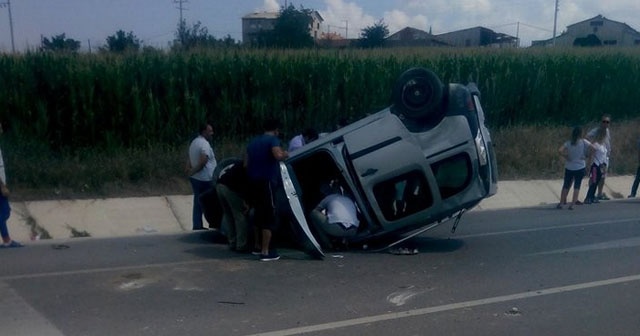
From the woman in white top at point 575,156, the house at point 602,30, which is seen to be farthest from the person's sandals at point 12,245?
the house at point 602,30

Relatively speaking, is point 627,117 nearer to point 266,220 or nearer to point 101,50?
point 101,50

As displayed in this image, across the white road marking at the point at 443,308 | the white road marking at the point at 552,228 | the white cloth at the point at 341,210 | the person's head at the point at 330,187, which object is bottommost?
the white road marking at the point at 552,228

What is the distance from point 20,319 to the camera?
7.43 meters

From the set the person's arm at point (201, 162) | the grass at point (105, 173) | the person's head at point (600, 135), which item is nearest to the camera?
the person's arm at point (201, 162)

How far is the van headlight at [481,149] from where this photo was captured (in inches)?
416

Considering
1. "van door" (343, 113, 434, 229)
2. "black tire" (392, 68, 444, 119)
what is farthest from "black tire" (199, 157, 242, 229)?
"black tire" (392, 68, 444, 119)

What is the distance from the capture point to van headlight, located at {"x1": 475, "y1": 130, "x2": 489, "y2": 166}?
1055 centimetres

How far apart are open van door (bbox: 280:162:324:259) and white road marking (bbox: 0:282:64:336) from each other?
3366mm

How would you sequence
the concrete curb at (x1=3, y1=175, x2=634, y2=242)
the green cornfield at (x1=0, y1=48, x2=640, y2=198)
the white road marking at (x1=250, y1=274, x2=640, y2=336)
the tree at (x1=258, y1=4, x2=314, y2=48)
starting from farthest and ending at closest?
the tree at (x1=258, y1=4, x2=314, y2=48) → the green cornfield at (x1=0, y1=48, x2=640, y2=198) → the concrete curb at (x1=3, y1=175, x2=634, y2=242) → the white road marking at (x1=250, y1=274, x2=640, y2=336)

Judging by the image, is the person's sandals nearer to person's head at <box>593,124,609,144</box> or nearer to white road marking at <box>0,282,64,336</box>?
white road marking at <box>0,282,64,336</box>

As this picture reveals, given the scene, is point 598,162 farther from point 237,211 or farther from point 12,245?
point 12,245

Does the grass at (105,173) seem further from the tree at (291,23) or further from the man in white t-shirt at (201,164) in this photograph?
the tree at (291,23)

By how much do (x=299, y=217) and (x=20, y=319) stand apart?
3.73 meters

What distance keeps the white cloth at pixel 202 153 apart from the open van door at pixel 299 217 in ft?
7.69
